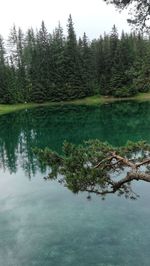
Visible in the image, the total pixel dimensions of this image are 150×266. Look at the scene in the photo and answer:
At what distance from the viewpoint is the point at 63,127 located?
5200 cm

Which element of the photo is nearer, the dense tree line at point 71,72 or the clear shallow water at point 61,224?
the clear shallow water at point 61,224

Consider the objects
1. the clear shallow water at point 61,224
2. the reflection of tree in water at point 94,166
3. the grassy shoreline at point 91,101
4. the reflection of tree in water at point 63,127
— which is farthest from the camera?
the grassy shoreline at point 91,101

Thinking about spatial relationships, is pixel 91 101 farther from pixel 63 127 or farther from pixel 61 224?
pixel 61 224

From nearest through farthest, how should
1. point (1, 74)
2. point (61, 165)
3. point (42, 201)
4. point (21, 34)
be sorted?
point (61, 165) → point (42, 201) → point (1, 74) → point (21, 34)

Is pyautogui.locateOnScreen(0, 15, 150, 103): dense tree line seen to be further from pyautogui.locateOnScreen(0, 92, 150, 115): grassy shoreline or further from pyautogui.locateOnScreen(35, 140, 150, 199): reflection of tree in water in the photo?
pyautogui.locateOnScreen(35, 140, 150, 199): reflection of tree in water

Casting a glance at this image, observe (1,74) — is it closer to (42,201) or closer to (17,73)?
(17,73)

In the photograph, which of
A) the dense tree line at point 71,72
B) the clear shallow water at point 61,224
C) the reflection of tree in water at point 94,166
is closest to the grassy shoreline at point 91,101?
the dense tree line at point 71,72

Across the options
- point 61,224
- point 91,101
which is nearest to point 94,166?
point 61,224

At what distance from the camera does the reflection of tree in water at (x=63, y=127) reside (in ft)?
125

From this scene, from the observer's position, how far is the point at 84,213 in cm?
2017

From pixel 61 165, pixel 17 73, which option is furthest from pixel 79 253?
pixel 17 73

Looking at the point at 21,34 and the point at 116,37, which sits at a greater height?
the point at 21,34

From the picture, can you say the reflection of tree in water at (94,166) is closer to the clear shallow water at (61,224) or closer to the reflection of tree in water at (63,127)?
the clear shallow water at (61,224)

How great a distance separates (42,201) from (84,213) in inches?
136
